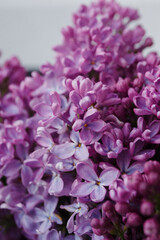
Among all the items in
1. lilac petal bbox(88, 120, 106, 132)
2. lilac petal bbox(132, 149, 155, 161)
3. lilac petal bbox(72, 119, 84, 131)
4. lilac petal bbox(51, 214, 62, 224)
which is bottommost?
lilac petal bbox(51, 214, 62, 224)

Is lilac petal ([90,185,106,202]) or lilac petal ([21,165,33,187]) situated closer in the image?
lilac petal ([90,185,106,202])

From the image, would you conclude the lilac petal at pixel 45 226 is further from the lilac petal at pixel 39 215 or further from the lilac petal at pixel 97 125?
the lilac petal at pixel 97 125

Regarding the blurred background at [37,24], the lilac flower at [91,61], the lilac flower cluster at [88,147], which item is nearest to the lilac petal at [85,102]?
the lilac flower cluster at [88,147]

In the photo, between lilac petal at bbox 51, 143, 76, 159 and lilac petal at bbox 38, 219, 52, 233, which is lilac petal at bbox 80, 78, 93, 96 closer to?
lilac petal at bbox 51, 143, 76, 159

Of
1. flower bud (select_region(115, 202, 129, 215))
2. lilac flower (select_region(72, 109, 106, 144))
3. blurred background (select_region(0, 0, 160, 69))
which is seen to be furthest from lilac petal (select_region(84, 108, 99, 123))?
blurred background (select_region(0, 0, 160, 69))

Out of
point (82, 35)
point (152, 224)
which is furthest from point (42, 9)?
point (152, 224)

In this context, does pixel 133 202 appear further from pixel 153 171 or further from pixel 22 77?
pixel 22 77

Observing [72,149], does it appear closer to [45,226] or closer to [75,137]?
[75,137]
